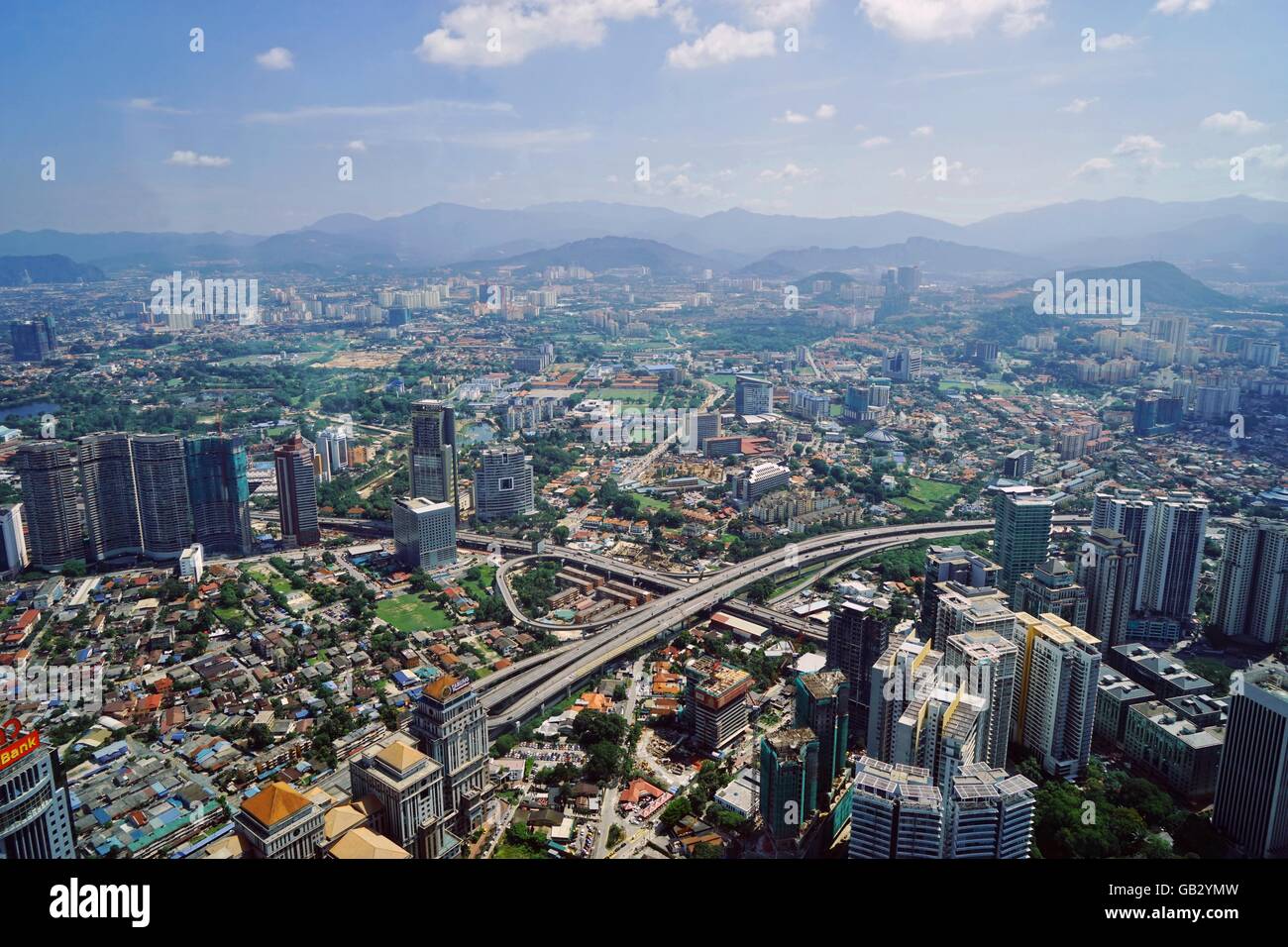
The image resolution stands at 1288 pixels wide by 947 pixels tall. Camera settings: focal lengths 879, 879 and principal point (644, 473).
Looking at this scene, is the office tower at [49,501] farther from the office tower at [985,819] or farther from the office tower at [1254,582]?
the office tower at [1254,582]

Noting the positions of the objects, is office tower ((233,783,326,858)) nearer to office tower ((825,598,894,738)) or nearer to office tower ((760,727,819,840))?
office tower ((760,727,819,840))

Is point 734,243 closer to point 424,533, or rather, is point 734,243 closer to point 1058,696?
point 424,533

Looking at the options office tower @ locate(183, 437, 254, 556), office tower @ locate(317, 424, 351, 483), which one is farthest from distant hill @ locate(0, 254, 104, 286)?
office tower @ locate(183, 437, 254, 556)

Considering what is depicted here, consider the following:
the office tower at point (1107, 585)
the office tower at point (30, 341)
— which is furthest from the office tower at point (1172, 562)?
the office tower at point (30, 341)

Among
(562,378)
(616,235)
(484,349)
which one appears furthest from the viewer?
(616,235)

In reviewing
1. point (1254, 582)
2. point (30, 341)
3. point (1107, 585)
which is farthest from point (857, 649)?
point (30, 341)

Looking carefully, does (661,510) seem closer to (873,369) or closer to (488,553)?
(488,553)
